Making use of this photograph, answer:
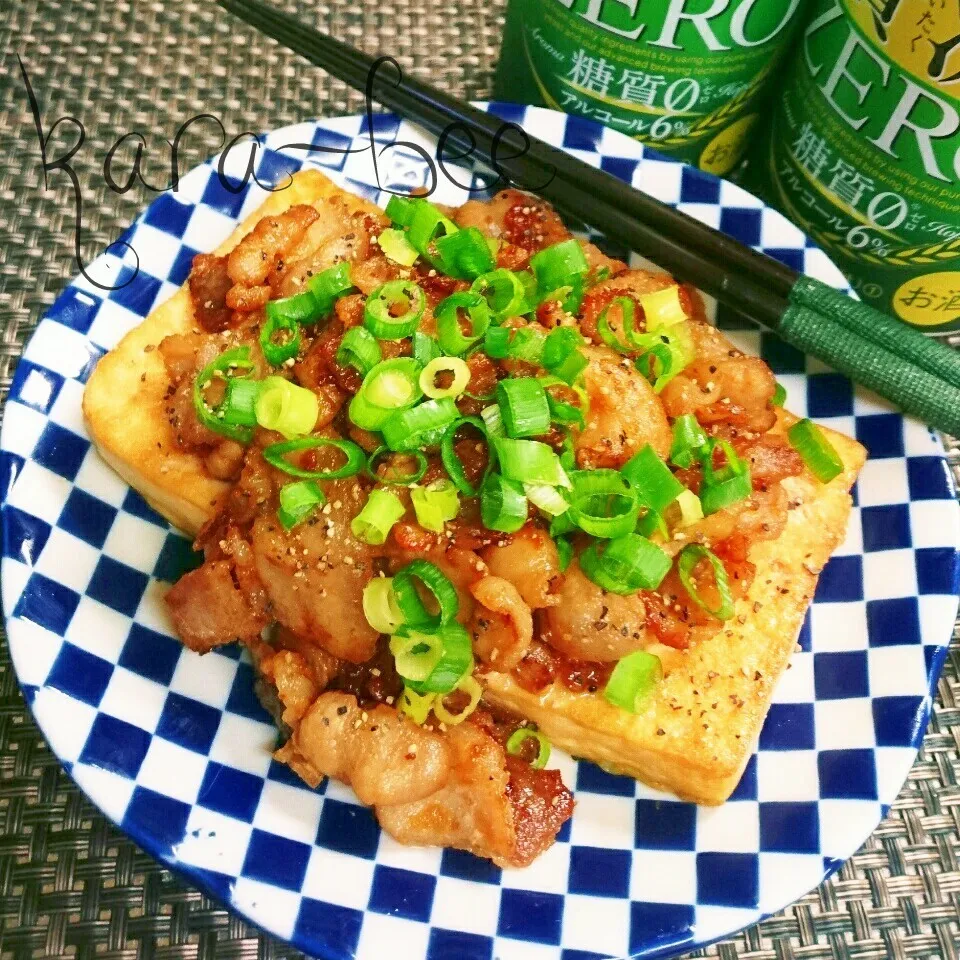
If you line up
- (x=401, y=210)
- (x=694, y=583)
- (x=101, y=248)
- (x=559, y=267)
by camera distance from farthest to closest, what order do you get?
1. (x=101, y=248)
2. (x=401, y=210)
3. (x=559, y=267)
4. (x=694, y=583)

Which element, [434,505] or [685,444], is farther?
[685,444]

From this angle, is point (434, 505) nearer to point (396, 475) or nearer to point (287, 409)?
point (396, 475)

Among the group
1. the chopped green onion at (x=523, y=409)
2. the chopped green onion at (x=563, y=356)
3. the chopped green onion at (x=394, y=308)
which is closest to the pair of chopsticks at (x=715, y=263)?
the chopped green onion at (x=563, y=356)

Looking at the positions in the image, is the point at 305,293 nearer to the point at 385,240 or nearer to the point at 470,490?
the point at 385,240

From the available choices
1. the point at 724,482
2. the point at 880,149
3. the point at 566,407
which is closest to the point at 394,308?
the point at 566,407

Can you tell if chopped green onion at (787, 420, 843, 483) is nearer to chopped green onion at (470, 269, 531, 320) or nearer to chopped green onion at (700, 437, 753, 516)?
chopped green onion at (700, 437, 753, 516)

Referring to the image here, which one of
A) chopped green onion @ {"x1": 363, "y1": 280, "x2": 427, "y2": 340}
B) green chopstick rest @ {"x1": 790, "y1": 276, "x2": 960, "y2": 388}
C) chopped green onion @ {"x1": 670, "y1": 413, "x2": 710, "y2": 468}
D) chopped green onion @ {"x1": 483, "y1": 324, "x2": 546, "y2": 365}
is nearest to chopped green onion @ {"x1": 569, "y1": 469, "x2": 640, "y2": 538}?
chopped green onion @ {"x1": 670, "y1": 413, "x2": 710, "y2": 468}
